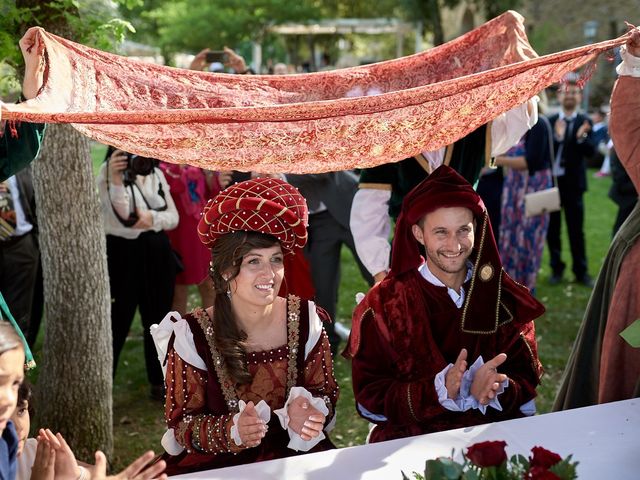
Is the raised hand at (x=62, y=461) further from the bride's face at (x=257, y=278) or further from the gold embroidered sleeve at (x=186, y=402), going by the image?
the bride's face at (x=257, y=278)

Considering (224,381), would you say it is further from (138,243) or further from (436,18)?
(436,18)

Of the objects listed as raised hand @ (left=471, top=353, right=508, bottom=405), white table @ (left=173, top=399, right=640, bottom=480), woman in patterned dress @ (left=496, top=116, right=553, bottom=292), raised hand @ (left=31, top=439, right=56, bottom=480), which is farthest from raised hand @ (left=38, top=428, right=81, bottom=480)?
woman in patterned dress @ (left=496, top=116, right=553, bottom=292)

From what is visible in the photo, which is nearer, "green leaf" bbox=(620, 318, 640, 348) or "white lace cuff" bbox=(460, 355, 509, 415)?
"green leaf" bbox=(620, 318, 640, 348)

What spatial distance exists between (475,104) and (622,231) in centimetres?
81

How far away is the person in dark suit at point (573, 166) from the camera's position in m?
6.82

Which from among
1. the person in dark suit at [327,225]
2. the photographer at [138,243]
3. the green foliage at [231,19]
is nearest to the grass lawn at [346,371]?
the photographer at [138,243]

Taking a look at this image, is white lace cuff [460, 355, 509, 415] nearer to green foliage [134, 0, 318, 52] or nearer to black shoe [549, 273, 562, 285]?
black shoe [549, 273, 562, 285]

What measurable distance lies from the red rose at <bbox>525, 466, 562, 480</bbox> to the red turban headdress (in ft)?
3.85

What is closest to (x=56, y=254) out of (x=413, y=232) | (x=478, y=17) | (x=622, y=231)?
(x=413, y=232)

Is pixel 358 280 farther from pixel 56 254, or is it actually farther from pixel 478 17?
pixel 478 17

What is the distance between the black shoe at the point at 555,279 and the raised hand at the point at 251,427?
5.29 meters

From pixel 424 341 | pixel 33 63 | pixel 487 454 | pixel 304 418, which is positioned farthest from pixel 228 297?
pixel 487 454

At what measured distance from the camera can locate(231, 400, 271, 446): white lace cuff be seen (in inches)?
87.9

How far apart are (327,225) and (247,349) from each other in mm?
2321
